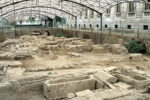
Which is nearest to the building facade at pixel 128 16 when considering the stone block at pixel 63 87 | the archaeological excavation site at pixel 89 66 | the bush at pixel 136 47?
the archaeological excavation site at pixel 89 66

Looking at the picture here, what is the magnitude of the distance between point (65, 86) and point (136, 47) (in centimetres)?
1126

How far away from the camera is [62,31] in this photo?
4125cm

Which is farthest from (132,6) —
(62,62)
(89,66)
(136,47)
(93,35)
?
(89,66)

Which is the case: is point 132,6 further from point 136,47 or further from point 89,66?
point 89,66

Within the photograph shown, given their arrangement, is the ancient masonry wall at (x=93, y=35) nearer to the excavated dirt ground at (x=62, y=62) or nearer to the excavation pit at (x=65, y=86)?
the excavated dirt ground at (x=62, y=62)

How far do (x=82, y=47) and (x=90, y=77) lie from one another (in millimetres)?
10144

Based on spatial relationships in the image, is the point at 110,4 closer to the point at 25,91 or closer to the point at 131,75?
the point at 131,75

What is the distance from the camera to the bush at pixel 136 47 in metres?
17.0

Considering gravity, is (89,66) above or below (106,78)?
below

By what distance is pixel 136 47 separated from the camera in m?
17.1

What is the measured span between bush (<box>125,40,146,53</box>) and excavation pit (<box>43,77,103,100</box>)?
10.1m

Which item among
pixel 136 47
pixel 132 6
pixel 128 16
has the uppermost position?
pixel 132 6

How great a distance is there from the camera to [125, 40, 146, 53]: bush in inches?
670

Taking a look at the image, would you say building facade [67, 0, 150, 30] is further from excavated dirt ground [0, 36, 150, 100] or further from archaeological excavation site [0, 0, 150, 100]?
excavated dirt ground [0, 36, 150, 100]
